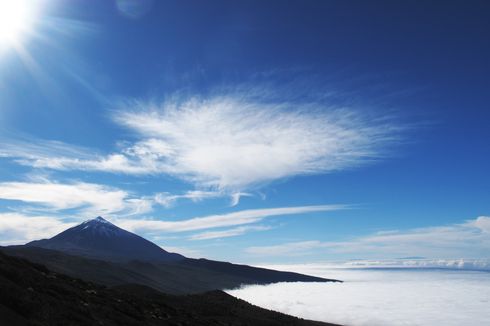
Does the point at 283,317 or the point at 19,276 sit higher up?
the point at 19,276

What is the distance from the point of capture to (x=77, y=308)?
2842 centimetres

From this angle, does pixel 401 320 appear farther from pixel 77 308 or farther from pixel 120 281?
pixel 77 308

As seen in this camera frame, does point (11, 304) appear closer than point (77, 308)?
Yes

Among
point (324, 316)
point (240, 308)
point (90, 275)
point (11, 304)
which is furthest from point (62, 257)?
point (11, 304)

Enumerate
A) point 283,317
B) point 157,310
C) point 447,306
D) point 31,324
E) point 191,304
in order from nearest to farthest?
1. point 31,324
2. point 157,310
3. point 191,304
4. point 283,317
5. point 447,306

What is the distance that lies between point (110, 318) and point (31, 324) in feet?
43.2

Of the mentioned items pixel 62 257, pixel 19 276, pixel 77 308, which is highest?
pixel 62 257

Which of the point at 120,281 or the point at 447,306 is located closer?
the point at 120,281

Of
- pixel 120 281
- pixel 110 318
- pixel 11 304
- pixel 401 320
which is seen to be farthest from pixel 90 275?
pixel 11 304

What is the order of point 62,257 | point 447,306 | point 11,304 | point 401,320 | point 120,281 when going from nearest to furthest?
point 11,304 → point 401,320 → point 120,281 → point 62,257 → point 447,306

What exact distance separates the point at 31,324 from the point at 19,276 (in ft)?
40.4

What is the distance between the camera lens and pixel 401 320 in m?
141

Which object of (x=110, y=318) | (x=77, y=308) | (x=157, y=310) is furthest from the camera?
(x=157, y=310)

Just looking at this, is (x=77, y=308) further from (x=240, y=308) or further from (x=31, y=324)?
(x=240, y=308)
